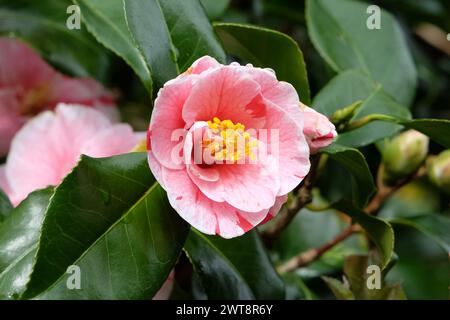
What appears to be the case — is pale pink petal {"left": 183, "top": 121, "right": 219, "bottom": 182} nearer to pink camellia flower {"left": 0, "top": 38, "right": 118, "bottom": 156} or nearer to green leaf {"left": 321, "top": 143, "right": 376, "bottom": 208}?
green leaf {"left": 321, "top": 143, "right": 376, "bottom": 208}

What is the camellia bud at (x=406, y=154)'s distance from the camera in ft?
3.75

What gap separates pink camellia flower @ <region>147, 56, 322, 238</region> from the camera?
786 millimetres

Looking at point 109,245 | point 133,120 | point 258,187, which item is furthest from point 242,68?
point 133,120

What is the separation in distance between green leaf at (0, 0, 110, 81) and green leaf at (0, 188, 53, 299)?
0.42 metres

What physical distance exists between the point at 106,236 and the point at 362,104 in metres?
0.48

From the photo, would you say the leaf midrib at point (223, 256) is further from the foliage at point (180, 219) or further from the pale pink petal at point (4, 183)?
the pale pink petal at point (4, 183)

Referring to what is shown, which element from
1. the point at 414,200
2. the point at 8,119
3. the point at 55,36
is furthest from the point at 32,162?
the point at 414,200

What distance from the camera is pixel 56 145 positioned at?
107 centimetres

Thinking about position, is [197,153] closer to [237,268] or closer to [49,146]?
[237,268]

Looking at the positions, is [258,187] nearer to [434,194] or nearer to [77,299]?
[77,299]

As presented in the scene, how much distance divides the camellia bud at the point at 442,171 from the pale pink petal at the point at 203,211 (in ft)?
1.43

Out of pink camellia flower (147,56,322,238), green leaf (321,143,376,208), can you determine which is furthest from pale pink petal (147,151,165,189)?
green leaf (321,143,376,208)

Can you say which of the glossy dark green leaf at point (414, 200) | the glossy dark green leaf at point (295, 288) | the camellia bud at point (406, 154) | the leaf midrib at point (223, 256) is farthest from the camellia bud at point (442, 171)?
the glossy dark green leaf at point (414, 200)

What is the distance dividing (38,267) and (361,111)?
556mm
